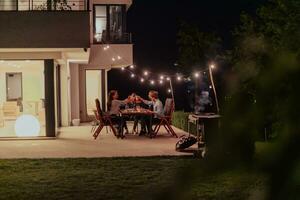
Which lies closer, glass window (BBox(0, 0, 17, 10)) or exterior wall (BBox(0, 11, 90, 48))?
exterior wall (BBox(0, 11, 90, 48))

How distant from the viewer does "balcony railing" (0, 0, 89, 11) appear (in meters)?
14.7

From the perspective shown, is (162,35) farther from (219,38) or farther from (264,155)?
(264,155)

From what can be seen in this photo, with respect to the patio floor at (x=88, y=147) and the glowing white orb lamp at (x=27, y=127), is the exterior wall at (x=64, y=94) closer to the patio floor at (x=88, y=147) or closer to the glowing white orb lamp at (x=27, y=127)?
the patio floor at (x=88, y=147)

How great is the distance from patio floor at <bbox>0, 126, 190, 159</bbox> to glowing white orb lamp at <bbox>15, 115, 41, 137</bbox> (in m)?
0.30

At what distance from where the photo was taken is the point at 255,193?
2.95 ft

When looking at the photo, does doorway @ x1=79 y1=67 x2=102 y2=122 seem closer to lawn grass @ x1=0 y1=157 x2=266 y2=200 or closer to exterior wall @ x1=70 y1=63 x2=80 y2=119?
exterior wall @ x1=70 y1=63 x2=80 y2=119

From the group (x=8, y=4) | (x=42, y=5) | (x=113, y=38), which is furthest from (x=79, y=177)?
(x=113, y=38)

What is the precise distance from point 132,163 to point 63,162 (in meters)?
1.20

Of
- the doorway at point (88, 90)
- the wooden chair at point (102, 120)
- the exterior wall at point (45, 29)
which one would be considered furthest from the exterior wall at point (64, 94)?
the exterior wall at point (45, 29)

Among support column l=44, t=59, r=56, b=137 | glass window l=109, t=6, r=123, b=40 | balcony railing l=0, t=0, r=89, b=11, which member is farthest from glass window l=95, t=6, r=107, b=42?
support column l=44, t=59, r=56, b=137

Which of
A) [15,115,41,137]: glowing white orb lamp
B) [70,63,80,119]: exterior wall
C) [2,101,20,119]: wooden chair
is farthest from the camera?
[70,63,80,119]: exterior wall

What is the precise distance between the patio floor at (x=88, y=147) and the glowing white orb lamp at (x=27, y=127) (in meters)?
0.30

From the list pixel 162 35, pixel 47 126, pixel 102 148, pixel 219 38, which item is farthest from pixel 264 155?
pixel 162 35

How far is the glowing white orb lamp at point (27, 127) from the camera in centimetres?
1487
